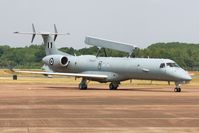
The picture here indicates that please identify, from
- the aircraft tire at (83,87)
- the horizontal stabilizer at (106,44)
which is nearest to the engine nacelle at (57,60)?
the aircraft tire at (83,87)

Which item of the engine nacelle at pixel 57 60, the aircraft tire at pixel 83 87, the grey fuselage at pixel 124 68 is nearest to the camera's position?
the grey fuselage at pixel 124 68

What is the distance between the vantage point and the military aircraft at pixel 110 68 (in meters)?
47.4

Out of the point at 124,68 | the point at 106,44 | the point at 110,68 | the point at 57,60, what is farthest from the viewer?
the point at 106,44

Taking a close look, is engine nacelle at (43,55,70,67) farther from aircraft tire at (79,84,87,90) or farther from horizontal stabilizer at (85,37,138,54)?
horizontal stabilizer at (85,37,138,54)

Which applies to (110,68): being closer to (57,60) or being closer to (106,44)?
(57,60)

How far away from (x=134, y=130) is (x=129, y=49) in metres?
45.9

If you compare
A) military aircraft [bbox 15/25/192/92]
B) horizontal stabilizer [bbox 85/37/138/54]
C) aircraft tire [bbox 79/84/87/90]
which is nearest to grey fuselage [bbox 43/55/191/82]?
military aircraft [bbox 15/25/192/92]

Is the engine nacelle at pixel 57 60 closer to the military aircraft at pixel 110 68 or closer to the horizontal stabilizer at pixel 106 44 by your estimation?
the military aircraft at pixel 110 68

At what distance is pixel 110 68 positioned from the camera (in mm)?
51562

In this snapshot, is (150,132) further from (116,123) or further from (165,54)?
(165,54)

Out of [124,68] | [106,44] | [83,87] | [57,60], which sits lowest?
[83,87]

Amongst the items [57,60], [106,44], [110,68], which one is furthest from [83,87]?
[106,44]

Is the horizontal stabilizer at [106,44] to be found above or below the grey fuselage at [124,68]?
above

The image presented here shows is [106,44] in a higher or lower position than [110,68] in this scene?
higher
